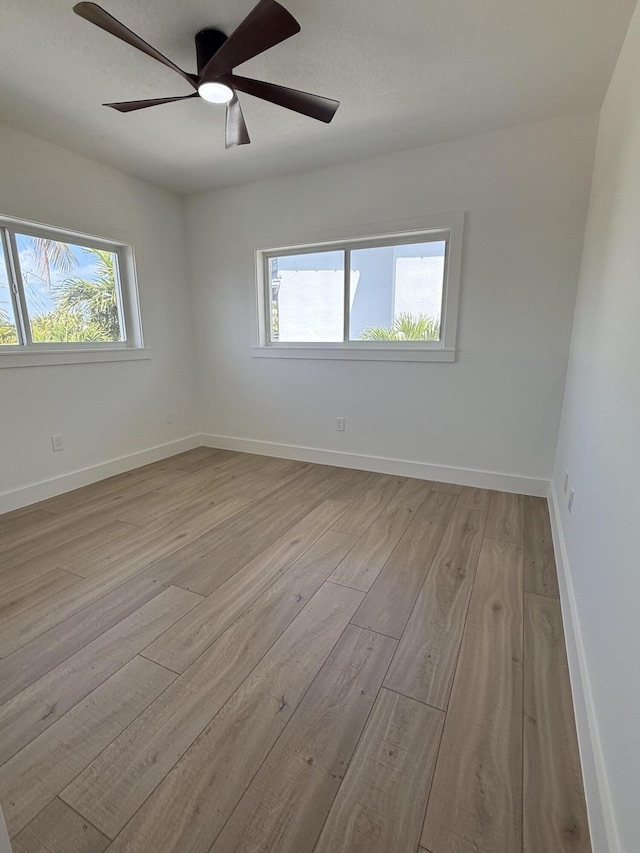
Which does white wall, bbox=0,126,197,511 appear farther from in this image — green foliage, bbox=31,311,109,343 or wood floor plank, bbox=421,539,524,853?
wood floor plank, bbox=421,539,524,853

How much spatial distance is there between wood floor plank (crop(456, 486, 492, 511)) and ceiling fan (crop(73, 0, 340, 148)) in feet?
8.39

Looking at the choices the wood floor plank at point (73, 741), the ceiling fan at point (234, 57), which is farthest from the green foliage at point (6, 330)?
the wood floor plank at point (73, 741)

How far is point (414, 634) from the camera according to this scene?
1.63m

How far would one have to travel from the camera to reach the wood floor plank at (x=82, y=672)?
1238 mm

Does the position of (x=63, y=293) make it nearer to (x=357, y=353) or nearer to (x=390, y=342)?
(x=357, y=353)

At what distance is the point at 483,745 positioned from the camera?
1.18 meters

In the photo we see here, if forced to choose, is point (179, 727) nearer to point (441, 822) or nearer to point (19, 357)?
point (441, 822)

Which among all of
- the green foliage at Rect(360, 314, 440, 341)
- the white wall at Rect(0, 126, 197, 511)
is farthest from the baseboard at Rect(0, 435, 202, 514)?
the green foliage at Rect(360, 314, 440, 341)

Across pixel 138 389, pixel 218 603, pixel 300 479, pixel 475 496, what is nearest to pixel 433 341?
pixel 475 496

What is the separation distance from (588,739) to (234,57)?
2764 millimetres

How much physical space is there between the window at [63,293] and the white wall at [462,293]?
0.83 metres

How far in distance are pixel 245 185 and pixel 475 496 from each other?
3416mm

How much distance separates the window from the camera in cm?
273

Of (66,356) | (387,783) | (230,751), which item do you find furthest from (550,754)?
(66,356)
